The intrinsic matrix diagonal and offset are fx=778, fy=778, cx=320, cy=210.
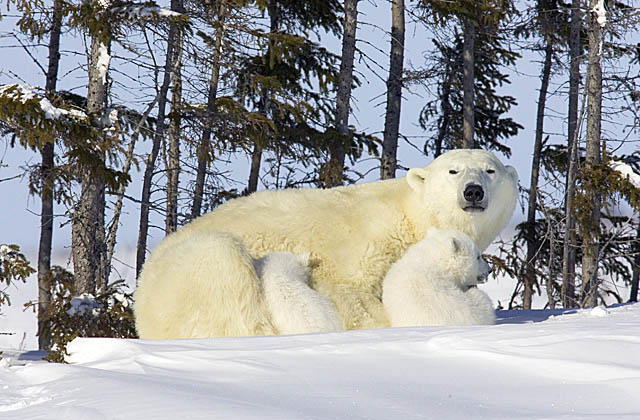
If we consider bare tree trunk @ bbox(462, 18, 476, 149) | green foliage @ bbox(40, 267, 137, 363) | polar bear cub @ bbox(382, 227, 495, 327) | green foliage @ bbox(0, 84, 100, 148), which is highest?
bare tree trunk @ bbox(462, 18, 476, 149)

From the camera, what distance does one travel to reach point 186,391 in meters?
2.60

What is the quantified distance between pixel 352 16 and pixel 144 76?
13.6 ft

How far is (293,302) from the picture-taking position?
195 inches

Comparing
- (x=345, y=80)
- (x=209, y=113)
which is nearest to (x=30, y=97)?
(x=209, y=113)

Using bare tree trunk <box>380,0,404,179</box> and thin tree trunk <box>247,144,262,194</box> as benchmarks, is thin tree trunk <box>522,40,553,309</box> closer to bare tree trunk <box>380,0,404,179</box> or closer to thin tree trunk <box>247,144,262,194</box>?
bare tree trunk <box>380,0,404,179</box>

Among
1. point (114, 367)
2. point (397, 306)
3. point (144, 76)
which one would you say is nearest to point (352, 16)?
point (144, 76)

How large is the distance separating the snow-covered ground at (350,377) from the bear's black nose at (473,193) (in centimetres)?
176

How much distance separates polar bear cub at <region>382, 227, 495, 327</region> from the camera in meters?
4.94

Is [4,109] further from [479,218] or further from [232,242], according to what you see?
[479,218]

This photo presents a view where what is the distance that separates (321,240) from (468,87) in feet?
36.7

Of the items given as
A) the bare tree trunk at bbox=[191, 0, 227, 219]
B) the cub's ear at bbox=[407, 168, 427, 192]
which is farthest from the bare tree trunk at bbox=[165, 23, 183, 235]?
the cub's ear at bbox=[407, 168, 427, 192]

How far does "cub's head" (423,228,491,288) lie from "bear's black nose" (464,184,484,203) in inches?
11.8

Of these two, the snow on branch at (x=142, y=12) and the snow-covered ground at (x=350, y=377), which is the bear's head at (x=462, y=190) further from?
the snow on branch at (x=142, y=12)

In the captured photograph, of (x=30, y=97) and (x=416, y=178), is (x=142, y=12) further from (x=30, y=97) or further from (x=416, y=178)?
(x=416, y=178)
